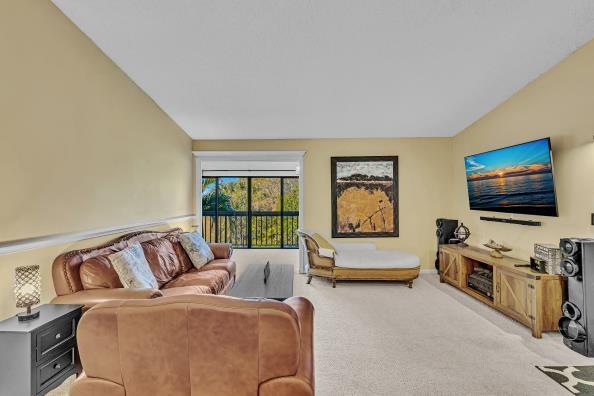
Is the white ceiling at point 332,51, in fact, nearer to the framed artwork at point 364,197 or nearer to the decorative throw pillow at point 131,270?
the framed artwork at point 364,197

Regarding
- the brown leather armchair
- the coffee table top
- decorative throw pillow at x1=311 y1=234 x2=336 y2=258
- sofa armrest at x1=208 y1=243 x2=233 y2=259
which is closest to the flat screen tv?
decorative throw pillow at x1=311 y1=234 x2=336 y2=258

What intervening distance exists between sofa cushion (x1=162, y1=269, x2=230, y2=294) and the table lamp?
124 cm

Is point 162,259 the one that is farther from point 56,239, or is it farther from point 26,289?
point 26,289

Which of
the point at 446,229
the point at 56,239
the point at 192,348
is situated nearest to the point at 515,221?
the point at 446,229

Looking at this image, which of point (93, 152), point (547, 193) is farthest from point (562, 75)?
point (93, 152)

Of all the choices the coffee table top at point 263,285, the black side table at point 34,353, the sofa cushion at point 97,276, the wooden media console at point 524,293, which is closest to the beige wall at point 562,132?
the wooden media console at point 524,293

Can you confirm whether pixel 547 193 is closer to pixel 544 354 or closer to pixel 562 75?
pixel 562 75

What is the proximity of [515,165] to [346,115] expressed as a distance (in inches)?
90.3

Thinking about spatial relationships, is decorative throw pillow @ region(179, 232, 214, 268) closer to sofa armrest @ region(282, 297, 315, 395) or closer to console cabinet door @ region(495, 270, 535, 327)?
sofa armrest @ region(282, 297, 315, 395)

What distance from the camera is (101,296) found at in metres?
2.20

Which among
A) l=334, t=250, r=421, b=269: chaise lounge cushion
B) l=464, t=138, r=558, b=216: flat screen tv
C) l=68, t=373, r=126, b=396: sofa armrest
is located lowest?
l=334, t=250, r=421, b=269: chaise lounge cushion

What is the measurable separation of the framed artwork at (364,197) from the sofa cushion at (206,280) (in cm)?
250

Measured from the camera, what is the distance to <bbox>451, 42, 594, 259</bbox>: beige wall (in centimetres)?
285

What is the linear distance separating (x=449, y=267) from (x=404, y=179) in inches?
67.0
